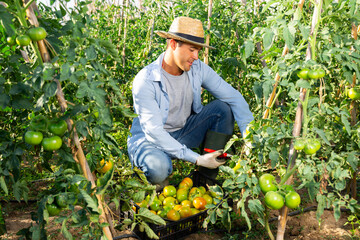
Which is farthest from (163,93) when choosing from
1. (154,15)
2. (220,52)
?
(154,15)

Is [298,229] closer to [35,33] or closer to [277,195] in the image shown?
[277,195]

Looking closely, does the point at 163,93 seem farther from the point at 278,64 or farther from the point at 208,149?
the point at 278,64

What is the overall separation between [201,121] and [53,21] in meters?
1.70

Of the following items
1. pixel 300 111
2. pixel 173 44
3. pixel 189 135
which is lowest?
pixel 189 135

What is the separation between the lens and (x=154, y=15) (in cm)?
422

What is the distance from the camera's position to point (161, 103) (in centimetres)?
258

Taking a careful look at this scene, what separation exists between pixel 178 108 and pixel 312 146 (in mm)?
1514

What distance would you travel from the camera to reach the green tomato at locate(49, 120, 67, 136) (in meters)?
1.27

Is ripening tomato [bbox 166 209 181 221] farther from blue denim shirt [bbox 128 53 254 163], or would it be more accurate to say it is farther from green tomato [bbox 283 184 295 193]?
green tomato [bbox 283 184 295 193]

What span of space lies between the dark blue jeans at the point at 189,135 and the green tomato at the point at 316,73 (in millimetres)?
1302

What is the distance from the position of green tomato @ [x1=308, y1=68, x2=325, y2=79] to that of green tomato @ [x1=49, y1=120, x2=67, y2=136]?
40.6 inches

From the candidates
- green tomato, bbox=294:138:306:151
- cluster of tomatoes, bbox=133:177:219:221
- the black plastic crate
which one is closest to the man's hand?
cluster of tomatoes, bbox=133:177:219:221

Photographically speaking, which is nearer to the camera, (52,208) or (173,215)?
(52,208)

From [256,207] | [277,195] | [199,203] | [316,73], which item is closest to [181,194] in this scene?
[199,203]
